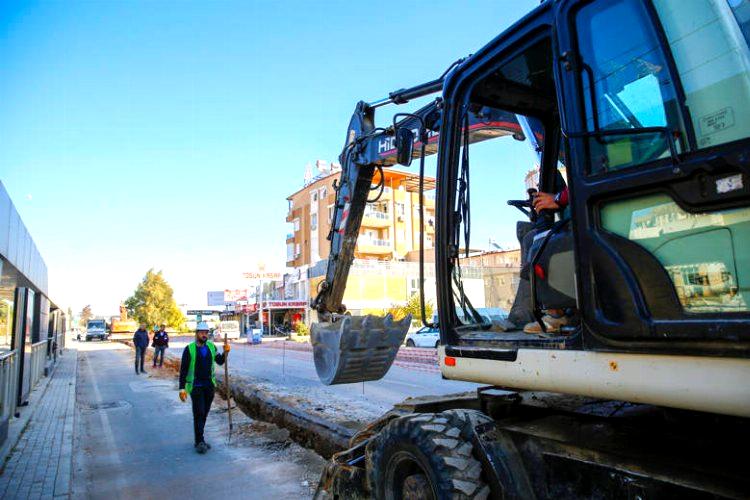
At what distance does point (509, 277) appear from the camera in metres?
3.55

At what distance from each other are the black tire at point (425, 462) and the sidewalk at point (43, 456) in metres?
4.08

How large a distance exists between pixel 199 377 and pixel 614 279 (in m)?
6.74

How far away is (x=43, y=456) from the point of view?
7070 mm

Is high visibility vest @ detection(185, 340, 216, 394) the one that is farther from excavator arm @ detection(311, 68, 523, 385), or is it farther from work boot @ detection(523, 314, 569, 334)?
work boot @ detection(523, 314, 569, 334)

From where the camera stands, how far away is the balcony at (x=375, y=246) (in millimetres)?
55781

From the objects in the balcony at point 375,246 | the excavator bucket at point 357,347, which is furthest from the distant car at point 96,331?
the excavator bucket at point 357,347

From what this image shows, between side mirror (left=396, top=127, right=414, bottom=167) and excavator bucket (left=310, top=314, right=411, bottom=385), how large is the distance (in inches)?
58.8

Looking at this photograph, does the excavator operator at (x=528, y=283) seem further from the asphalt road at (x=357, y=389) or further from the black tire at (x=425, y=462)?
the asphalt road at (x=357, y=389)

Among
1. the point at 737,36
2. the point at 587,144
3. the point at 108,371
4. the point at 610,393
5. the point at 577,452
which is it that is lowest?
the point at 108,371

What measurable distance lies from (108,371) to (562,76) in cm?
2049

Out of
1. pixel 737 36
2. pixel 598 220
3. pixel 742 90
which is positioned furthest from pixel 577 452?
pixel 737 36

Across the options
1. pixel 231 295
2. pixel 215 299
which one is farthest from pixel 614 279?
pixel 231 295

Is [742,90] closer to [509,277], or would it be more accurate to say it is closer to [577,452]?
[577,452]

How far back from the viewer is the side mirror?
5.03 m
